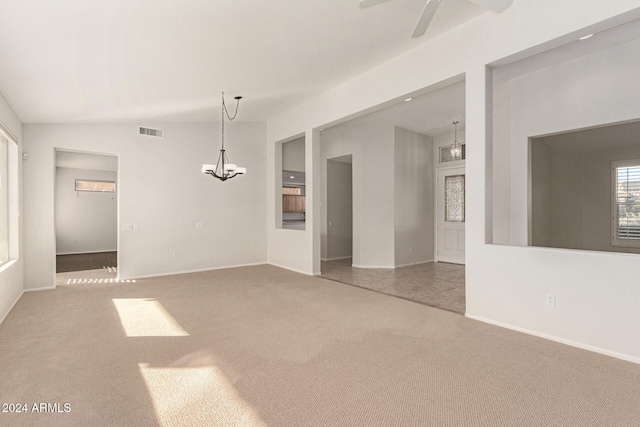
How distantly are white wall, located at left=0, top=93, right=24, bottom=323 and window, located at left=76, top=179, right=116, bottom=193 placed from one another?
605 cm

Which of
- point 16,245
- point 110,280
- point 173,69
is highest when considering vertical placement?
point 173,69

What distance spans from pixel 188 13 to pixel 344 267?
222 inches

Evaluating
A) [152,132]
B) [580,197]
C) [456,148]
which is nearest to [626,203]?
[580,197]

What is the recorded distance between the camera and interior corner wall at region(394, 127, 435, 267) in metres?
7.36

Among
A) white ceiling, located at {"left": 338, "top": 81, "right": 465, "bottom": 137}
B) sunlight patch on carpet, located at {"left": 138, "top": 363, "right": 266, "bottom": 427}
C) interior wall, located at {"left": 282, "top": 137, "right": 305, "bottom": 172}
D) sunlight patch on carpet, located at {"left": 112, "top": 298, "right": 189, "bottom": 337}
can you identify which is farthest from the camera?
interior wall, located at {"left": 282, "top": 137, "right": 305, "bottom": 172}

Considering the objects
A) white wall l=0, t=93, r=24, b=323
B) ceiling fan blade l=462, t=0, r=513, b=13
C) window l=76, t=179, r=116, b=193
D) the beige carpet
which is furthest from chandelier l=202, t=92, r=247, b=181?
window l=76, t=179, r=116, b=193

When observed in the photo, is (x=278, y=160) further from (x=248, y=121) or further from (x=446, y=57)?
(x=446, y=57)

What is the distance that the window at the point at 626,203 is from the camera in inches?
255

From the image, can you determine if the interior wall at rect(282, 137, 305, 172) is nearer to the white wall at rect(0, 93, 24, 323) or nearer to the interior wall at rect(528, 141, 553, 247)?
the white wall at rect(0, 93, 24, 323)

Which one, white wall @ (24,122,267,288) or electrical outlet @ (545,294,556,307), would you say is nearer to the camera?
electrical outlet @ (545,294,556,307)

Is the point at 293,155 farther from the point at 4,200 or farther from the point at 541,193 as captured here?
the point at 4,200

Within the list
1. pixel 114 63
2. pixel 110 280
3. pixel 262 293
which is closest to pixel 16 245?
pixel 110 280

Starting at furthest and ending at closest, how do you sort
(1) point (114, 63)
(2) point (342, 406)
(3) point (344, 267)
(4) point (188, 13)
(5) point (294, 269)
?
(3) point (344, 267) → (5) point (294, 269) → (1) point (114, 63) → (4) point (188, 13) → (2) point (342, 406)

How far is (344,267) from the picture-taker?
291 inches
